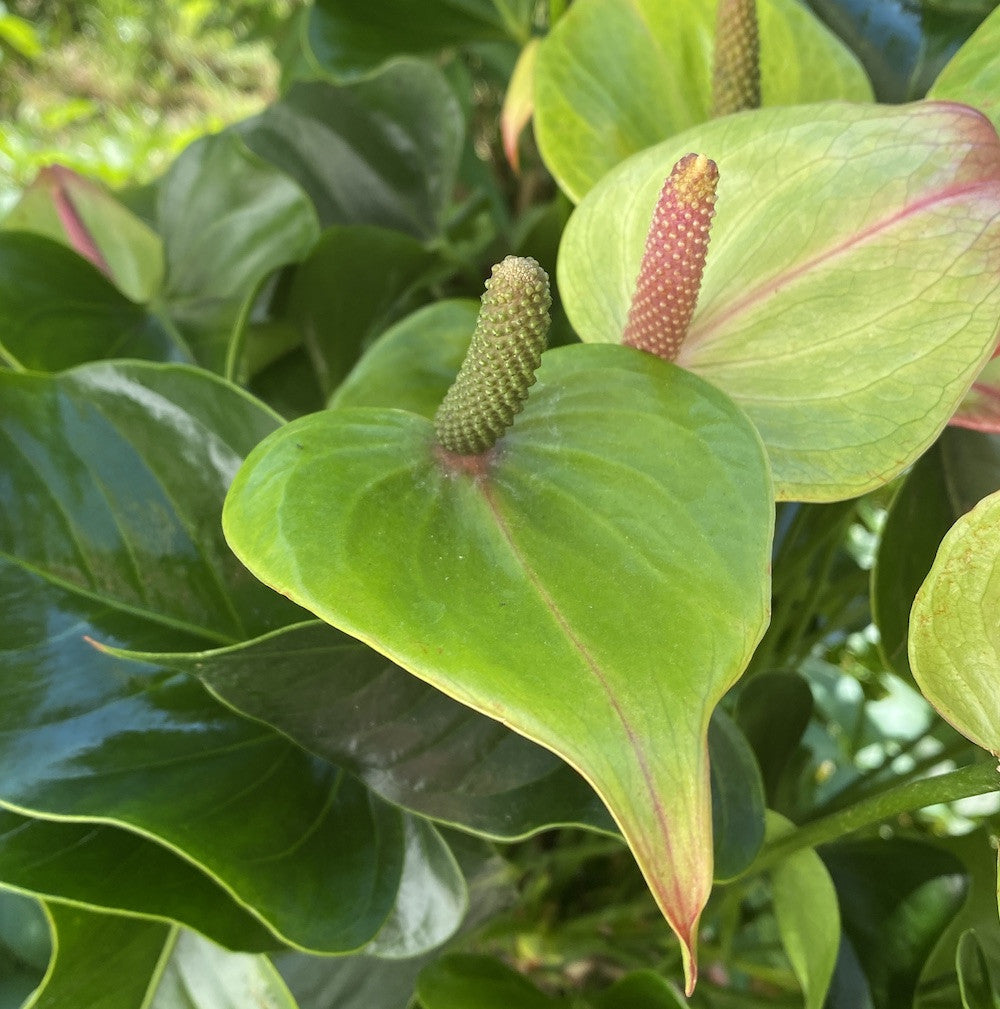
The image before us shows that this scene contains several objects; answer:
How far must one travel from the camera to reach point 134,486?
0.32 meters

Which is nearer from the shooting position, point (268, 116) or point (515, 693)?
point (515, 693)

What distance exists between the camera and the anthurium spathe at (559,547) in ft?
0.59

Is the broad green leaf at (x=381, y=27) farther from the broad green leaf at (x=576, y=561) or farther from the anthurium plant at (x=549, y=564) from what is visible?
the broad green leaf at (x=576, y=561)

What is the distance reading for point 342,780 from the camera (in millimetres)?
352

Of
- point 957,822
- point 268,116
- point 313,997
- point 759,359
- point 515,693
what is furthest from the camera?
point 957,822

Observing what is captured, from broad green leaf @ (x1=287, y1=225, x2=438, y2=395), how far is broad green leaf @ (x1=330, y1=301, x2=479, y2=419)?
10 centimetres

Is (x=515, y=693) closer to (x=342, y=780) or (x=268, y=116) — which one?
(x=342, y=780)

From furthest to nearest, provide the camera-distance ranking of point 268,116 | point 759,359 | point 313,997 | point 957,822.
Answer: point 957,822, point 268,116, point 313,997, point 759,359

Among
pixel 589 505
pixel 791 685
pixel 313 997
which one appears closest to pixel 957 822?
pixel 791 685

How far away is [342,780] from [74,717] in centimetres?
10

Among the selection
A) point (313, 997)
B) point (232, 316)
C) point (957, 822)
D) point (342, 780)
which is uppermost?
point (232, 316)

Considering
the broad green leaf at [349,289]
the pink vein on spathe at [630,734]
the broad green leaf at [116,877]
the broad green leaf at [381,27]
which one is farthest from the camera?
the broad green leaf at [381,27]

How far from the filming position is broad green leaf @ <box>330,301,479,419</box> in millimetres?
372

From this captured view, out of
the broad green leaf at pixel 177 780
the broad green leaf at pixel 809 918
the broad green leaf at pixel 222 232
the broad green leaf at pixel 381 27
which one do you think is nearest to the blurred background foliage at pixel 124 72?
the broad green leaf at pixel 381 27
